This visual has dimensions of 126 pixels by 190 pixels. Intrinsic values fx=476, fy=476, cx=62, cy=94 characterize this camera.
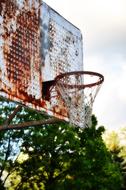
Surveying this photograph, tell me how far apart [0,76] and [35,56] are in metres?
1.39

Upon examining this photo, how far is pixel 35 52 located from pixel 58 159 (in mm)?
17453

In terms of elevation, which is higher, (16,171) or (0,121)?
(0,121)

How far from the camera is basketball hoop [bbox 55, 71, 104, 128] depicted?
8.62 m

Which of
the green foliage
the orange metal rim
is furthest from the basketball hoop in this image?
the green foliage

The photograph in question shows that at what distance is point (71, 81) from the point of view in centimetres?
877

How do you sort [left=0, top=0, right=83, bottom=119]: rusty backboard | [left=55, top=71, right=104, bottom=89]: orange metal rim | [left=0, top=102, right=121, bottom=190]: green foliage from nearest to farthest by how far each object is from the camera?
[left=0, top=0, right=83, bottom=119]: rusty backboard, [left=55, top=71, right=104, bottom=89]: orange metal rim, [left=0, top=102, right=121, bottom=190]: green foliage

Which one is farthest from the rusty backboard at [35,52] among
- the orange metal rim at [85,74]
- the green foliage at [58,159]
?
the green foliage at [58,159]

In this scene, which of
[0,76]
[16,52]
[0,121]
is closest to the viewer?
[0,76]

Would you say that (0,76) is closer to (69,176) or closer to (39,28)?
(39,28)

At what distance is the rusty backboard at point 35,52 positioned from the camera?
760 centimetres

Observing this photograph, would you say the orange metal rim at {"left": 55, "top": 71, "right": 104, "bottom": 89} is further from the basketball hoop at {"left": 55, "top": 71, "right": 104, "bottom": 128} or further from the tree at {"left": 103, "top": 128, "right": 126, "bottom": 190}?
the tree at {"left": 103, "top": 128, "right": 126, "bottom": 190}

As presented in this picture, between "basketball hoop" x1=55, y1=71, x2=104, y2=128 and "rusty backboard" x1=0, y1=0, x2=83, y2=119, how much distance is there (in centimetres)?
13

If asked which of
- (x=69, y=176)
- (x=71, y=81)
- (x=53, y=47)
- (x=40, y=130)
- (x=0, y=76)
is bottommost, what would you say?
(x=0, y=76)

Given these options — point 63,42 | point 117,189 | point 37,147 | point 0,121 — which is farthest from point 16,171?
point 63,42
